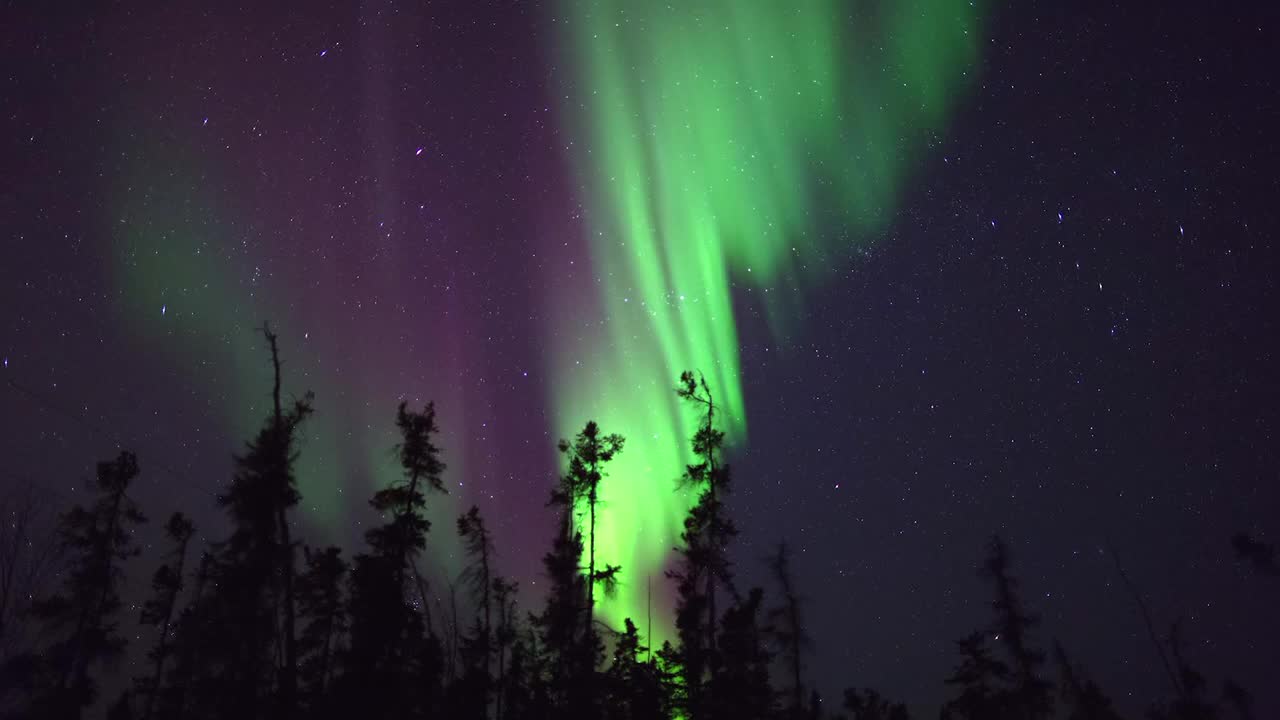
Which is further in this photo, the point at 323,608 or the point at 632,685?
the point at 323,608

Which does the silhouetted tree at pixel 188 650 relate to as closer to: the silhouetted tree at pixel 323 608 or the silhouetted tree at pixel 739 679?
the silhouetted tree at pixel 323 608

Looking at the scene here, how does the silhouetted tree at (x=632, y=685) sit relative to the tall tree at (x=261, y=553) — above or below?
below

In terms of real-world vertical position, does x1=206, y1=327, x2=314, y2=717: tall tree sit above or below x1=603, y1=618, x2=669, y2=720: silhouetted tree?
above

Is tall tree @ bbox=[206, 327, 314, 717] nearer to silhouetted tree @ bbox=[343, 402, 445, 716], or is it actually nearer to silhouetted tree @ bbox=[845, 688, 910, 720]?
silhouetted tree @ bbox=[343, 402, 445, 716]

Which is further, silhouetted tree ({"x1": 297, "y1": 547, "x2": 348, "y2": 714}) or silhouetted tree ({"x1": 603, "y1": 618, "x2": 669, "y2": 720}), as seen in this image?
silhouetted tree ({"x1": 297, "y1": 547, "x2": 348, "y2": 714})

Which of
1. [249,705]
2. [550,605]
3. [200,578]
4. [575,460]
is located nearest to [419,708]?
[249,705]

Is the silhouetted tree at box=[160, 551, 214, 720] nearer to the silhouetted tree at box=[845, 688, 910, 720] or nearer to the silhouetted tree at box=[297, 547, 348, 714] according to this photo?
the silhouetted tree at box=[297, 547, 348, 714]

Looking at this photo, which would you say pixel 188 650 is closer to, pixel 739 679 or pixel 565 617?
pixel 565 617

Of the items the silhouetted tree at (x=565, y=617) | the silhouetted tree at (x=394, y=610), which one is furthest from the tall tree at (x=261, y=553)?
the silhouetted tree at (x=565, y=617)

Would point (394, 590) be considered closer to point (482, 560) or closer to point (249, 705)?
point (249, 705)

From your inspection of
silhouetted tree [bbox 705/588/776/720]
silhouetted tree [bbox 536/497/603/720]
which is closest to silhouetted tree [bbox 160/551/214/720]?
silhouetted tree [bbox 536/497/603/720]

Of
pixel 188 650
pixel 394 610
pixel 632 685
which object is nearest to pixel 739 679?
pixel 632 685

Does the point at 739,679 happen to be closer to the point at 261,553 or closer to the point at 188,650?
the point at 261,553

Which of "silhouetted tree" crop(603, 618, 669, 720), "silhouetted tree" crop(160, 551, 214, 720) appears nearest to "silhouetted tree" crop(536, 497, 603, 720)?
"silhouetted tree" crop(603, 618, 669, 720)
